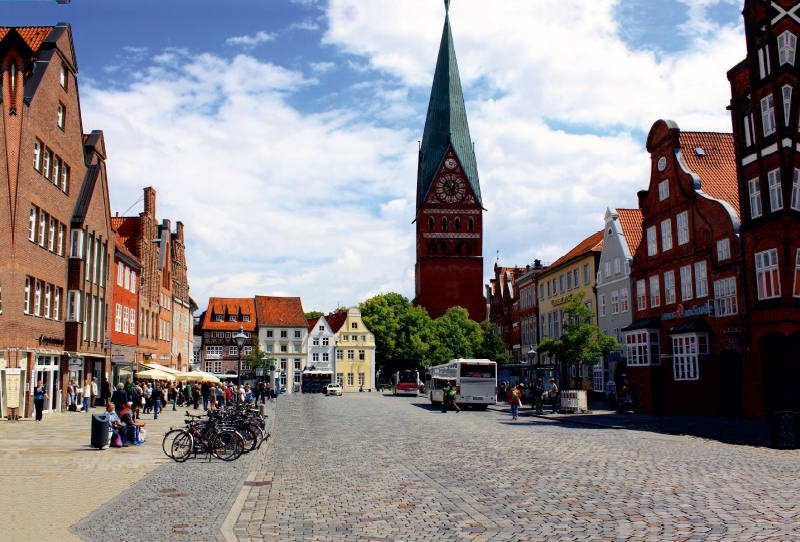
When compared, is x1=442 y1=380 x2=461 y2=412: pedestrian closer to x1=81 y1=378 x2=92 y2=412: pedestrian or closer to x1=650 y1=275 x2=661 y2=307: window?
x1=650 y1=275 x2=661 y2=307: window

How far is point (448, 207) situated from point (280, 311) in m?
29.1

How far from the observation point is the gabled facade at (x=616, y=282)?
50.6 meters

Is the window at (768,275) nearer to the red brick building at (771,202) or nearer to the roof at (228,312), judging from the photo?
the red brick building at (771,202)

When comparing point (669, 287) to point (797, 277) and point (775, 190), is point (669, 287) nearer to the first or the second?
point (775, 190)

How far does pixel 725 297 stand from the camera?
1399 inches

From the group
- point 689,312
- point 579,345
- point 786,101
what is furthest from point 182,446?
point 579,345

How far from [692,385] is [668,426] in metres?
7.95

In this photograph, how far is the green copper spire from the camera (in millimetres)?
119250

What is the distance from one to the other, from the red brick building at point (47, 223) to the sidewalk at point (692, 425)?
23.5m

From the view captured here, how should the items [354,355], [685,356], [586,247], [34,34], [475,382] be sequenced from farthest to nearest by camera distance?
[354,355] → [586,247] → [475,382] → [34,34] → [685,356]

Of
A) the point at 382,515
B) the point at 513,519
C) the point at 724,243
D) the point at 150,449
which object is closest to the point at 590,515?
the point at 513,519

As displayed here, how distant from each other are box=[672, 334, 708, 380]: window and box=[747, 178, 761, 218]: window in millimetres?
6635

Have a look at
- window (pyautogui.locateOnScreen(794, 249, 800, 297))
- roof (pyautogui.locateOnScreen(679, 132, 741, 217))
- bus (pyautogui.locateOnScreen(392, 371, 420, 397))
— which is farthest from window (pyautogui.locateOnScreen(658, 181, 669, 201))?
bus (pyautogui.locateOnScreen(392, 371, 420, 397))

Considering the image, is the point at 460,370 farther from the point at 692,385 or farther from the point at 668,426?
the point at 668,426
